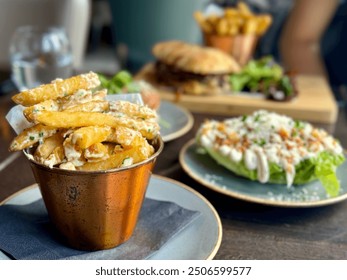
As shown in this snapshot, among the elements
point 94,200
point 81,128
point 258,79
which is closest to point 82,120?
point 81,128

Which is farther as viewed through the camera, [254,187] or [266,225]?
[254,187]

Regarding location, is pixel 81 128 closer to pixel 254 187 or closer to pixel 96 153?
pixel 96 153

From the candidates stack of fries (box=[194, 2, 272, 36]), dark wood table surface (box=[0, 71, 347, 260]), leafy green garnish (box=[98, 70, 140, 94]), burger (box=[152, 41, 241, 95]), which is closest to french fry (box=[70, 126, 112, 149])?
dark wood table surface (box=[0, 71, 347, 260])

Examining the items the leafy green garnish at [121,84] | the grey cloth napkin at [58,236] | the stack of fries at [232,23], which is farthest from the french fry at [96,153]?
the stack of fries at [232,23]

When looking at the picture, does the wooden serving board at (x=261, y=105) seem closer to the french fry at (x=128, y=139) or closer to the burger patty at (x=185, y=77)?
the burger patty at (x=185, y=77)

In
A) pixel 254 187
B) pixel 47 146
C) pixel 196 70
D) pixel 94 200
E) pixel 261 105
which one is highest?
pixel 47 146

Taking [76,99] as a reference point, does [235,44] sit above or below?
below
